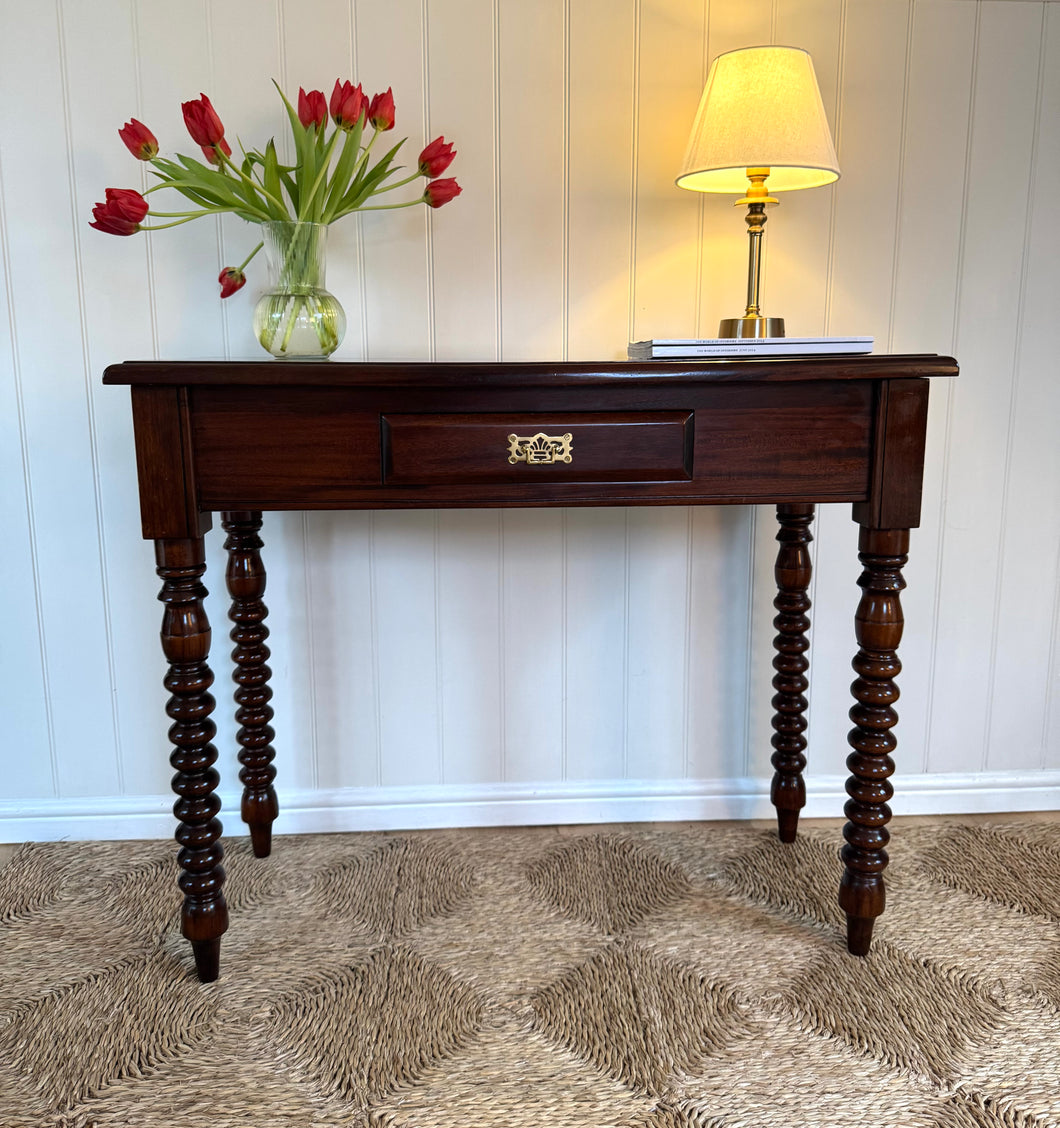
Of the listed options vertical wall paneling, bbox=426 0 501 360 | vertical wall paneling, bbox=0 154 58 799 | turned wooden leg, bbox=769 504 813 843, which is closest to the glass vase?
vertical wall paneling, bbox=426 0 501 360

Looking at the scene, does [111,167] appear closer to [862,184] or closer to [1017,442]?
[862,184]

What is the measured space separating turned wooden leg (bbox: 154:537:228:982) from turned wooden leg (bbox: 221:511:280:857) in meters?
0.27

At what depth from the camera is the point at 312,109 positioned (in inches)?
48.3

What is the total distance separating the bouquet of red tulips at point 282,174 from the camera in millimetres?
1187

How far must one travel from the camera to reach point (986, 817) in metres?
1.61

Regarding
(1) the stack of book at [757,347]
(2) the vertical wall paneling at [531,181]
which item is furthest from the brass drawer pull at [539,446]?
(2) the vertical wall paneling at [531,181]

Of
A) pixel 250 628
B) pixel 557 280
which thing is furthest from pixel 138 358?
pixel 557 280

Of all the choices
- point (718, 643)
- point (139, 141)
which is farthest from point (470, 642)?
point (139, 141)

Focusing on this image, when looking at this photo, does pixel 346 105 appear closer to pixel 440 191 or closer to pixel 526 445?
pixel 440 191

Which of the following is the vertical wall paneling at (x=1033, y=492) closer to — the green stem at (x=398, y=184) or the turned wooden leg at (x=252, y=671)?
the green stem at (x=398, y=184)

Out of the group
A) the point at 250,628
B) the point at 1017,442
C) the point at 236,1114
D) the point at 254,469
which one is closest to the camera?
the point at 236,1114

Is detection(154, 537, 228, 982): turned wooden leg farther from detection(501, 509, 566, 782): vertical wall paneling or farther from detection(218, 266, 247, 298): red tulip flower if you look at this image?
detection(501, 509, 566, 782): vertical wall paneling

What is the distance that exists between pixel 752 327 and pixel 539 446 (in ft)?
1.44

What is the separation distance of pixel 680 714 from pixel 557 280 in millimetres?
776
